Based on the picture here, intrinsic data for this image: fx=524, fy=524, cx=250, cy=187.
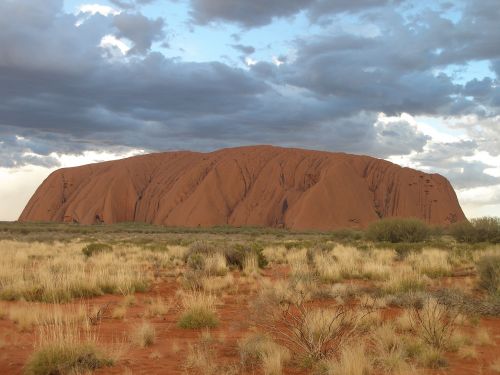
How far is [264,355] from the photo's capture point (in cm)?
624

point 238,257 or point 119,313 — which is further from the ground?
point 238,257

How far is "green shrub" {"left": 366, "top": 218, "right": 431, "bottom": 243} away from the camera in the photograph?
3412cm

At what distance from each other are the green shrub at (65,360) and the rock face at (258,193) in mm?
67915

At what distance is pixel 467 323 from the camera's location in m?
9.09

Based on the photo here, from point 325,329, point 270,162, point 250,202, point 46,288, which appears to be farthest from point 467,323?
point 270,162

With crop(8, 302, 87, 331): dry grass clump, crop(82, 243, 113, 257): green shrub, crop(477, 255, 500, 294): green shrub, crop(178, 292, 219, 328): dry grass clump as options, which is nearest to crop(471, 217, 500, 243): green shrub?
crop(477, 255, 500, 294): green shrub

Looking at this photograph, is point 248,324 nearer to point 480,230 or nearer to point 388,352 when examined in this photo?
point 388,352

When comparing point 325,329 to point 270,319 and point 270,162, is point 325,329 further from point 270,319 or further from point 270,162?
point 270,162

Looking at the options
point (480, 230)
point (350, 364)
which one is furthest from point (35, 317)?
point (480, 230)

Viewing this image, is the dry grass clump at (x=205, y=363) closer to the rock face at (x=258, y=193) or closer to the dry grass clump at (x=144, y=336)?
the dry grass clump at (x=144, y=336)

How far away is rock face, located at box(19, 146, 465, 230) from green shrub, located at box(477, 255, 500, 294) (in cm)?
6022

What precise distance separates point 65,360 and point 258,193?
257 feet

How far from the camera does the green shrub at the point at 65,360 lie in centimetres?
583

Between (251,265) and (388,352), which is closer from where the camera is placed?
(388,352)
